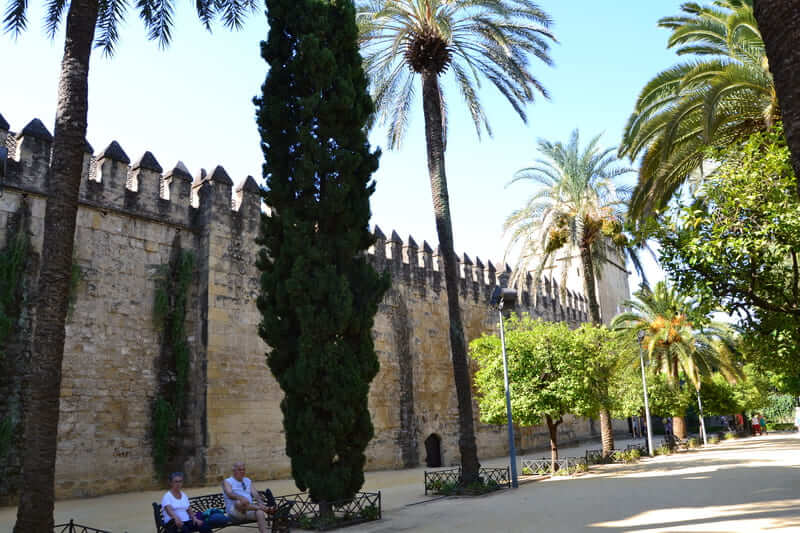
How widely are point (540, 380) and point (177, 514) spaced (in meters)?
11.3

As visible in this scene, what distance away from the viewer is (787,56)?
456 cm

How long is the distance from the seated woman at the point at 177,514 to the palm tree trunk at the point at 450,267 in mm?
6724

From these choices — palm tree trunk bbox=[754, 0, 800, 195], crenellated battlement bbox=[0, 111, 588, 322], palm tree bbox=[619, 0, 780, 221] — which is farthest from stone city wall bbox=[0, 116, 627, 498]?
palm tree trunk bbox=[754, 0, 800, 195]

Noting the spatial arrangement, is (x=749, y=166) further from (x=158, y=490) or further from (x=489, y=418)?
(x=158, y=490)

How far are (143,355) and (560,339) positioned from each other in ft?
35.9

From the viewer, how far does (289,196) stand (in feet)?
34.4

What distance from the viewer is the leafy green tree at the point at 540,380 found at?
52.5ft

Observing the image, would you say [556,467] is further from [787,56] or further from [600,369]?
[787,56]

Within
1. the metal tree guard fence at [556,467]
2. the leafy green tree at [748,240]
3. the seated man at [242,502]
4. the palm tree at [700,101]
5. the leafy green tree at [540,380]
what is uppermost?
the palm tree at [700,101]

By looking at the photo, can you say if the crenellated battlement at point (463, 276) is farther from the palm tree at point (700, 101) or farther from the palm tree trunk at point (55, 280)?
the palm tree trunk at point (55, 280)

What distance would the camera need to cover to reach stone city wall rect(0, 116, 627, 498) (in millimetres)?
13211

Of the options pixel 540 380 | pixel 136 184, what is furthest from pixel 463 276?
pixel 136 184

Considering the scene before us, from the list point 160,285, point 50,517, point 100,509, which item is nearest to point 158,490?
point 100,509

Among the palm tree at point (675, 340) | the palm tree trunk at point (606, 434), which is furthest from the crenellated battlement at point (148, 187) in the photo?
the palm tree at point (675, 340)
